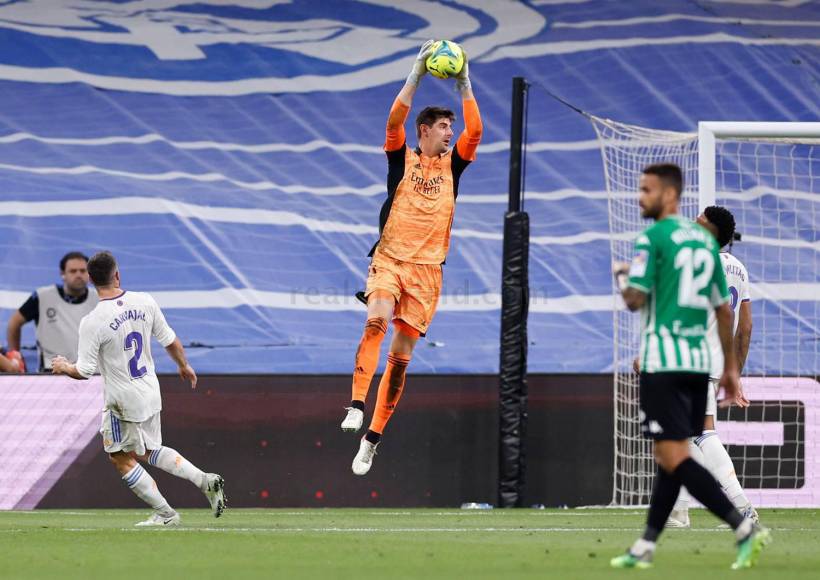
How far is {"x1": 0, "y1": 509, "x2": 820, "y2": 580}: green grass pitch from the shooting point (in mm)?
6449

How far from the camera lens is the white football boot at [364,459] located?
988 cm

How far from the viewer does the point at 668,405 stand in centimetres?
644

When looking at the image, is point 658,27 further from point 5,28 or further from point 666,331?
point 666,331

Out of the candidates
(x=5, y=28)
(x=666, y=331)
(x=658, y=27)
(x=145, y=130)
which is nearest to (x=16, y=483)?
(x=145, y=130)

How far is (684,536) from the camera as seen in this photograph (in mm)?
8773

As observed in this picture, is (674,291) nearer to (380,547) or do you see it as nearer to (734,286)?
(380,547)

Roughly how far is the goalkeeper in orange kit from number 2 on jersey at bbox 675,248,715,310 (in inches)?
145

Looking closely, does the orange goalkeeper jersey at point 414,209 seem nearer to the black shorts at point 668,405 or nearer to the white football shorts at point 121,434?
the white football shorts at point 121,434

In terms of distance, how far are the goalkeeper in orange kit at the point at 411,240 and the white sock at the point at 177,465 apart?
102 centimetres

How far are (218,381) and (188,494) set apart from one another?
1.02m

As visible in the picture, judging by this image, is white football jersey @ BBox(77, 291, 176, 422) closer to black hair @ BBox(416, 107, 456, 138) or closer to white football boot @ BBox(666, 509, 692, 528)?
black hair @ BBox(416, 107, 456, 138)

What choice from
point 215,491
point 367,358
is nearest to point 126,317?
point 215,491

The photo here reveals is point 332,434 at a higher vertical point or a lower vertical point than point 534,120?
lower

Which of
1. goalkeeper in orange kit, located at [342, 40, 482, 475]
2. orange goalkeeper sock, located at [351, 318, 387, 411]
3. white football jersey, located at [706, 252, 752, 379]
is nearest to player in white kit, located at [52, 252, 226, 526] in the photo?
orange goalkeeper sock, located at [351, 318, 387, 411]
